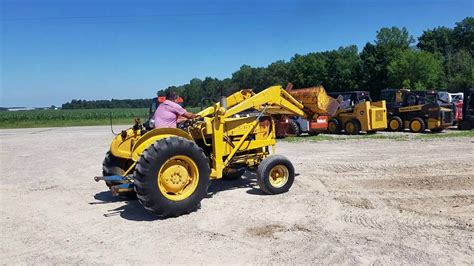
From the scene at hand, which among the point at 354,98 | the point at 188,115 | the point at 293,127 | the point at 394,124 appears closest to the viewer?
the point at 188,115

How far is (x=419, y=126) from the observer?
20.3 meters

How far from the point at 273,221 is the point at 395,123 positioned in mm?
16637

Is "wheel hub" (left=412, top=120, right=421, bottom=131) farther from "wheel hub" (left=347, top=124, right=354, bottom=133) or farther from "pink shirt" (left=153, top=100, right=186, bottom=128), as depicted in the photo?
"pink shirt" (left=153, top=100, right=186, bottom=128)

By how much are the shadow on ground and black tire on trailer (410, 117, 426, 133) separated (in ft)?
42.9

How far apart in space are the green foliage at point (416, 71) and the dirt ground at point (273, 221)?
48498 mm

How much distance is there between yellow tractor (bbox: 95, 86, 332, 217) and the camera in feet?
20.9

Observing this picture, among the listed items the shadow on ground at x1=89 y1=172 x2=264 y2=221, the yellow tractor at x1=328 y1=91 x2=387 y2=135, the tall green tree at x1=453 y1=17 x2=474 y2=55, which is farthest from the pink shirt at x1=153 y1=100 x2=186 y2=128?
the tall green tree at x1=453 y1=17 x2=474 y2=55

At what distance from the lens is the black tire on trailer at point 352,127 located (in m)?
20.2

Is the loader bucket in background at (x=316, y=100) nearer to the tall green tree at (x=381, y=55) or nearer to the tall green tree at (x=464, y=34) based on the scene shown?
the tall green tree at (x=381, y=55)

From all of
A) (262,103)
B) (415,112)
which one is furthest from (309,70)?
(262,103)

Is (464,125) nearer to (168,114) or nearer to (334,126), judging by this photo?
(334,126)

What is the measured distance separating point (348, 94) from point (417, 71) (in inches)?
1529

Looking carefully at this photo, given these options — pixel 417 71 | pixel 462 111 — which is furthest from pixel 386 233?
pixel 417 71

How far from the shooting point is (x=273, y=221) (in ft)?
20.6
